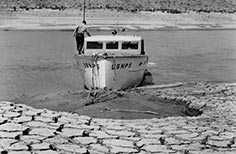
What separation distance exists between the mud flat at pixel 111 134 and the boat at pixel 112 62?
5.12m

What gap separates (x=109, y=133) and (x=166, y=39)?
40.5 meters

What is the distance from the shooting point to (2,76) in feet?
76.8

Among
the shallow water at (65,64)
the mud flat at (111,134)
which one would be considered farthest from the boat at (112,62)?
the mud flat at (111,134)

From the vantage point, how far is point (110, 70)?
17.1 m

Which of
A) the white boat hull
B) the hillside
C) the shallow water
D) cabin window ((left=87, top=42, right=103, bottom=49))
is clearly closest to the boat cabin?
cabin window ((left=87, top=42, right=103, bottom=49))

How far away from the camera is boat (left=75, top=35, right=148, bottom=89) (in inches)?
672

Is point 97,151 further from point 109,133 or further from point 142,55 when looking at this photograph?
point 142,55

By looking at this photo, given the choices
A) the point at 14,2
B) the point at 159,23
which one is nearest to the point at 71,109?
the point at 159,23

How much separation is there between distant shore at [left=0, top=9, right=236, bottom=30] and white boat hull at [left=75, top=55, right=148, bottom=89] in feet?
121

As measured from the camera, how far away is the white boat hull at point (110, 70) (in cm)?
1702

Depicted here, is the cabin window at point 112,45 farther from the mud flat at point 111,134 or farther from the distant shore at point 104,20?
the distant shore at point 104,20

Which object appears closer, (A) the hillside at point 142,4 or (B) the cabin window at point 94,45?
(B) the cabin window at point 94,45

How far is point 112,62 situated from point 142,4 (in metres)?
64.5

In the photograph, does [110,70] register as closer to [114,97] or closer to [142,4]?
[114,97]
